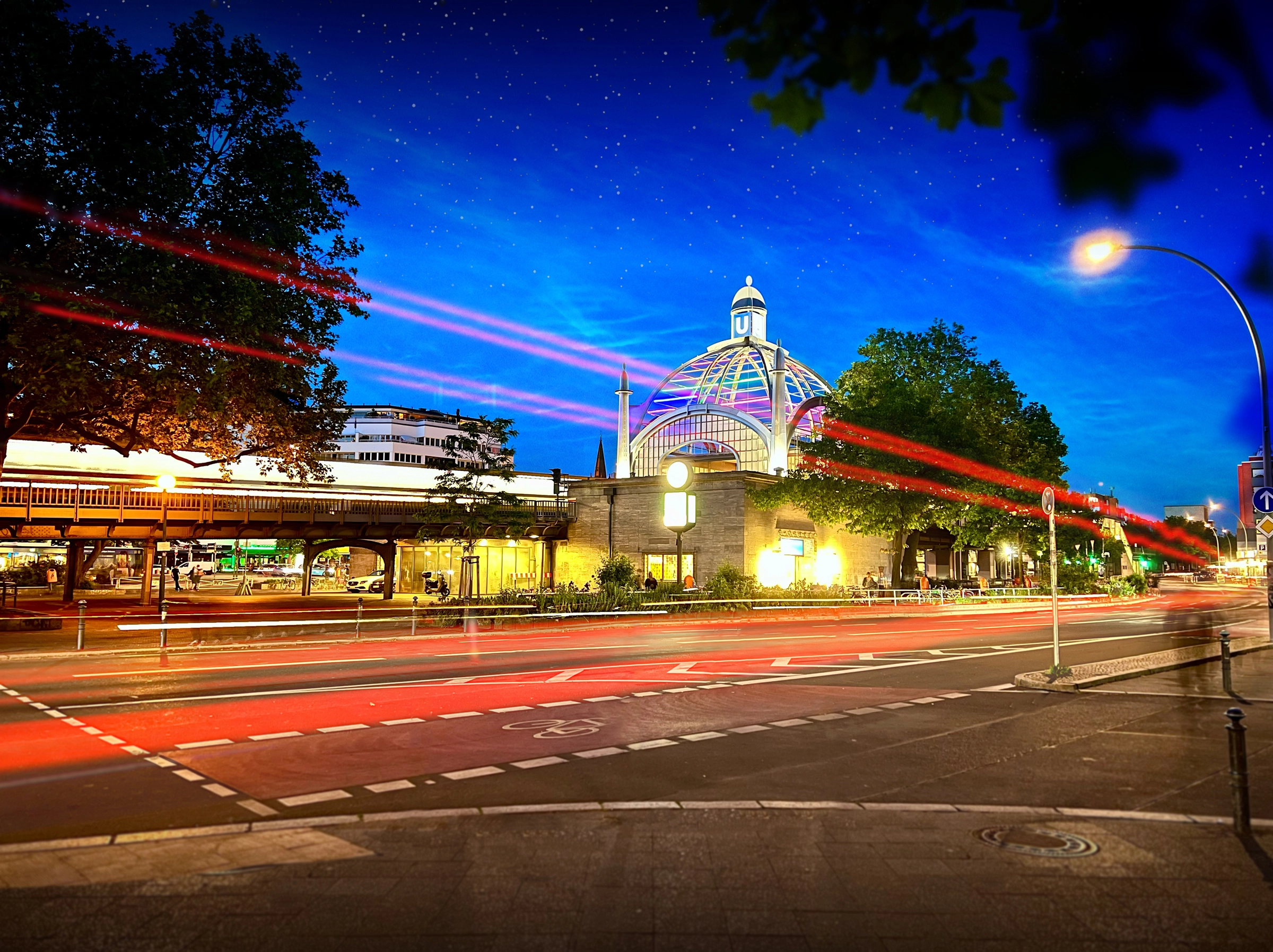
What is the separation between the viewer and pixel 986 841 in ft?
23.0

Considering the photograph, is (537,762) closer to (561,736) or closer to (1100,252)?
(561,736)

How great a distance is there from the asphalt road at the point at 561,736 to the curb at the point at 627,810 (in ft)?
0.68

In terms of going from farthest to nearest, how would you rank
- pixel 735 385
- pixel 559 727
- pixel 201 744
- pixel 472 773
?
1. pixel 735 385
2. pixel 559 727
3. pixel 201 744
4. pixel 472 773

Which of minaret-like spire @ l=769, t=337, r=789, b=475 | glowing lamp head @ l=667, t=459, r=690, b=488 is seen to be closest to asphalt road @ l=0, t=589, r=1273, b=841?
glowing lamp head @ l=667, t=459, r=690, b=488

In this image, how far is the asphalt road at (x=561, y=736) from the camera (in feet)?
27.6

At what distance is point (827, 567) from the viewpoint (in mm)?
52031

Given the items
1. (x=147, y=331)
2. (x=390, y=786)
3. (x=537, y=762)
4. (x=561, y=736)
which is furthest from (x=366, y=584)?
(x=390, y=786)

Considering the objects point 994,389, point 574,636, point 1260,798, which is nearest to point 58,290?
point 574,636

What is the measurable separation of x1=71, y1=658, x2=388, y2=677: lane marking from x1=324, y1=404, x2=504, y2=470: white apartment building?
106582mm

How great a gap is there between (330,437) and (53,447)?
20032 millimetres

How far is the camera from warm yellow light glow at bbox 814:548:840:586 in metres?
51.1

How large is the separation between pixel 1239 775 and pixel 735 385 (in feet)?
211

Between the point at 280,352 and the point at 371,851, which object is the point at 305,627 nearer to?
the point at 280,352

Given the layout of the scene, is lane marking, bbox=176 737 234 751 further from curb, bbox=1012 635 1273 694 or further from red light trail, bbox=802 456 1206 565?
red light trail, bbox=802 456 1206 565
